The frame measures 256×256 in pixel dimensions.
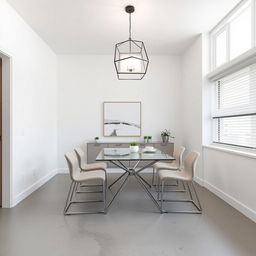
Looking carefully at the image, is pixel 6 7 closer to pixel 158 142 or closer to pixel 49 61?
pixel 49 61

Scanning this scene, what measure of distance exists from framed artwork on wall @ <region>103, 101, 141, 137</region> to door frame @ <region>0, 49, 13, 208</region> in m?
2.57

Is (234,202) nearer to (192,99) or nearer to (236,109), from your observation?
(236,109)

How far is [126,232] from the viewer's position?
240 centimetres

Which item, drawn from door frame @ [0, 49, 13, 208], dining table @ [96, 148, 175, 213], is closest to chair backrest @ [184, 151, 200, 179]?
dining table @ [96, 148, 175, 213]

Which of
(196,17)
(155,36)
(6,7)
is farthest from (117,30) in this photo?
(6,7)

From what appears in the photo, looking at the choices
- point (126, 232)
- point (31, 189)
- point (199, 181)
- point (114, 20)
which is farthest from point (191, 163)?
point (31, 189)

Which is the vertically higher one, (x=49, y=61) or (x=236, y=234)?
(x=49, y=61)

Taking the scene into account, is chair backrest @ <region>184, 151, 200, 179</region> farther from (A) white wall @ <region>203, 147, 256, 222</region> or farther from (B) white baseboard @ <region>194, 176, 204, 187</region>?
(B) white baseboard @ <region>194, 176, 204, 187</region>

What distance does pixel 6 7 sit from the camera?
10.1 feet

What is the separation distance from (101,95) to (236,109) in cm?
323

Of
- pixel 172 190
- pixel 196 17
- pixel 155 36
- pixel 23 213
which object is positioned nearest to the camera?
pixel 23 213

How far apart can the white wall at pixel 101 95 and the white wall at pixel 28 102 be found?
0.41 m

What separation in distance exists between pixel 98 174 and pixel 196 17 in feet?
10.1

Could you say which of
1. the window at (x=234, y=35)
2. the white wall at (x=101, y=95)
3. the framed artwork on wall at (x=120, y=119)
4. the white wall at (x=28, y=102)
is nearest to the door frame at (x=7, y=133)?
the white wall at (x=28, y=102)
